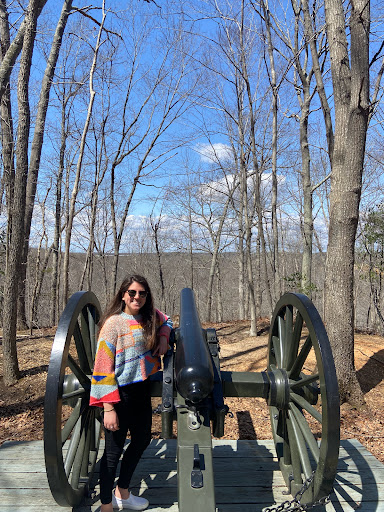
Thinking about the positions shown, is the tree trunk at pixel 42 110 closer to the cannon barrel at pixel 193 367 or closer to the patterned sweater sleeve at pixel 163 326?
the patterned sweater sleeve at pixel 163 326

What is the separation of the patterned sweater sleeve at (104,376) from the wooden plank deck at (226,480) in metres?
0.89

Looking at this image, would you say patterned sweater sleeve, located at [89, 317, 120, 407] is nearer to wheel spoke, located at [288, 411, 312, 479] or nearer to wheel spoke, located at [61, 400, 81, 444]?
wheel spoke, located at [61, 400, 81, 444]

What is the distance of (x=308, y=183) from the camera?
10.6 metres

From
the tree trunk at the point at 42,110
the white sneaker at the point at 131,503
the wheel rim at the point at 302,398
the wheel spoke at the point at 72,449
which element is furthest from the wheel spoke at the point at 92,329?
the tree trunk at the point at 42,110

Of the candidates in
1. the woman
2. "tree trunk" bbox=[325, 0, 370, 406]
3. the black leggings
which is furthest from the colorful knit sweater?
"tree trunk" bbox=[325, 0, 370, 406]

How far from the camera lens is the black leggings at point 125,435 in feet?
7.59

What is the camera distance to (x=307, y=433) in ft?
7.71

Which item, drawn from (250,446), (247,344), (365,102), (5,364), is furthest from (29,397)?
(365,102)

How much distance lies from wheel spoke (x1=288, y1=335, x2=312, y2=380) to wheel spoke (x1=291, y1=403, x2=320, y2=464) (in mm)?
190

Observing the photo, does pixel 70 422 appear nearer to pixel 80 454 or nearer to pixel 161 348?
pixel 80 454

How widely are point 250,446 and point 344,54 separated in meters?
4.57

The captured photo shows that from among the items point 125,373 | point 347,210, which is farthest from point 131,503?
point 347,210

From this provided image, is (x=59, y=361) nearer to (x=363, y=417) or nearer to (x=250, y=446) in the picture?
(x=250, y=446)

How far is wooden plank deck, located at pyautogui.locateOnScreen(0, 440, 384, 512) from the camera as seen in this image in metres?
2.61
